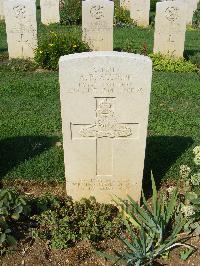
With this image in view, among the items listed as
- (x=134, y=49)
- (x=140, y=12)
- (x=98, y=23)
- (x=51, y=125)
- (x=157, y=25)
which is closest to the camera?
(x=51, y=125)

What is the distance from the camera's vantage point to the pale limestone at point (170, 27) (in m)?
10.5

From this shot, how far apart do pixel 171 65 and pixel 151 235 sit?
Answer: 23.1ft

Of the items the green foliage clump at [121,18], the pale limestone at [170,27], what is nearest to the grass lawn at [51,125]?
the pale limestone at [170,27]

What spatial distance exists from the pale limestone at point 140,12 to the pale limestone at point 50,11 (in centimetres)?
320

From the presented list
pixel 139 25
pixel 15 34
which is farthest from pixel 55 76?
pixel 139 25

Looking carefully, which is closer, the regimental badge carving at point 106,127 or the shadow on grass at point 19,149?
the regimental badge carving at point 106,127

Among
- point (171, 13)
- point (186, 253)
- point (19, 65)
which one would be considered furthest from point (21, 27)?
point (186, 253)

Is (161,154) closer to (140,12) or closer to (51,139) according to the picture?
(51,139)

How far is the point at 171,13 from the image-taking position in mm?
10531

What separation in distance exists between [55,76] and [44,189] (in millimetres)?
4740

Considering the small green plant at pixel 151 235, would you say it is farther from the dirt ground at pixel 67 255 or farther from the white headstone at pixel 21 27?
the white headstone at pixel 21 27

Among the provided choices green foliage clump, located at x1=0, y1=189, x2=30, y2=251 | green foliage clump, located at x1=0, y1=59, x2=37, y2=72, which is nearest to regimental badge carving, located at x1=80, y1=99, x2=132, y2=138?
green foliage clump, located at x1=0, y1=189, x2=30, y2=251

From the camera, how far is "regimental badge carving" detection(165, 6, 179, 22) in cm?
1046

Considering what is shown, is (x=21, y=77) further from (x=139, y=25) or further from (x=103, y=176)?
(x=139, y=25)
